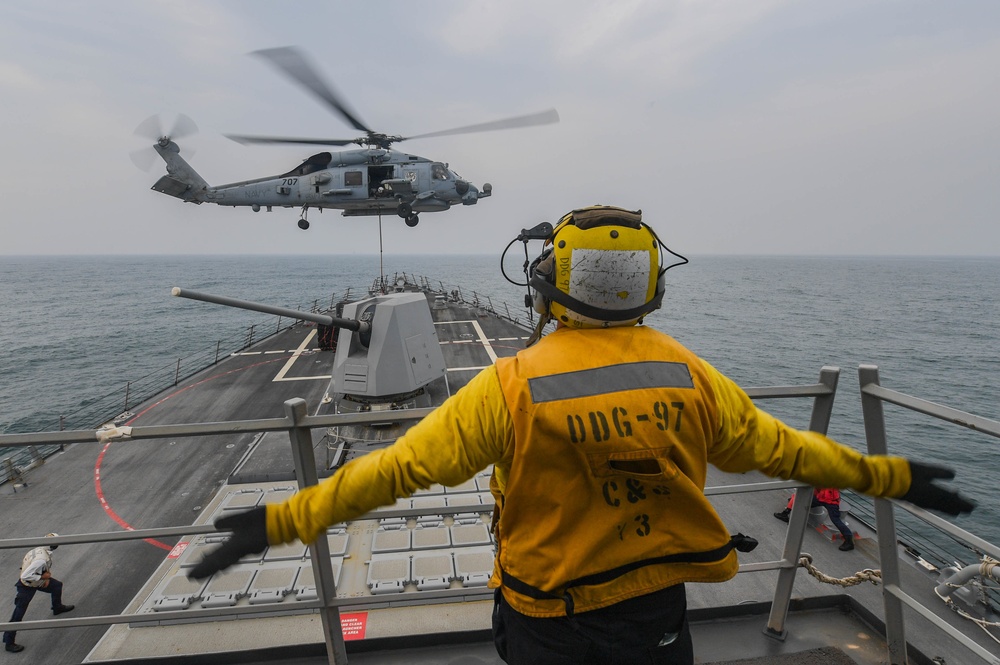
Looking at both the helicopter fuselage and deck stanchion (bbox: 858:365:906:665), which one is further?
the helicopter fuselage

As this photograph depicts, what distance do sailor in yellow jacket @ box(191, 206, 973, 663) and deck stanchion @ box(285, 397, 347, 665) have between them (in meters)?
0.71

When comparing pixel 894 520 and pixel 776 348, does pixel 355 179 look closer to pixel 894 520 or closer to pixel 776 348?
pixel 894 520

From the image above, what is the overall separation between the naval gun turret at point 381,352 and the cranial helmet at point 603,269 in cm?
728

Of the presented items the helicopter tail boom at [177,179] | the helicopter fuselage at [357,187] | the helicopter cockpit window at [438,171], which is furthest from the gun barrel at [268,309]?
the helicopter tail boom at [177,179]

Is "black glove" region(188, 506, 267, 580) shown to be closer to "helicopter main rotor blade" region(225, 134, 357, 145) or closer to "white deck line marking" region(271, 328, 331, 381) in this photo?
"helicopter main rotor blade" region(225, 134, 357, 145)

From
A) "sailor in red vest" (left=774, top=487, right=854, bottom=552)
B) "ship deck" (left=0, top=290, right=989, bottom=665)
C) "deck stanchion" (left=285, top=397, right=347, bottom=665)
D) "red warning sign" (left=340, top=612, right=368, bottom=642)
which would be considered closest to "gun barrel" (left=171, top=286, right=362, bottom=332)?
"deck stanchion" (left=285, top=397, right=347, bottom=665)

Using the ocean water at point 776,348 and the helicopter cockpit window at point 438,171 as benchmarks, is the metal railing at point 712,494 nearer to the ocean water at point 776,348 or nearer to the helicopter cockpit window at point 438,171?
the ocean water at point 776,348

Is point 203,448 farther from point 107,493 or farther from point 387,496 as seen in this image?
point 387,496

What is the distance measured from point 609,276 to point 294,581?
5.50m

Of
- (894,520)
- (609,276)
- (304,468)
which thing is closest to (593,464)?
(609,276)

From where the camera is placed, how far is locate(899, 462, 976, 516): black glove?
197cm

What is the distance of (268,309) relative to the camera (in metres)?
6.40

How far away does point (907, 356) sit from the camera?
3634 cm

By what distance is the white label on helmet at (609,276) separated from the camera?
67.7 inches
